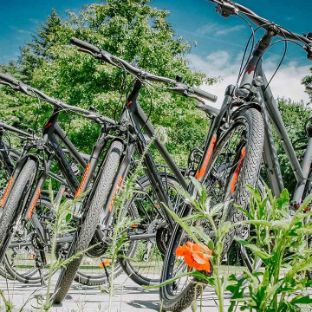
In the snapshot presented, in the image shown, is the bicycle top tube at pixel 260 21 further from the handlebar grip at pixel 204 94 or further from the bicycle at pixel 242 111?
the handlebar grip at pixel 204 94

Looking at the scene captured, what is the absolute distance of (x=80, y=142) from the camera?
1777 cm

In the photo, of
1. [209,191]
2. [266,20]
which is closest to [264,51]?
[266,20]

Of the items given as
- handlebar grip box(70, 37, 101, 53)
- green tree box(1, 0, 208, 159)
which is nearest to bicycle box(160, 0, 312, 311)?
handlebar grip box(70, 37, 101, 53)

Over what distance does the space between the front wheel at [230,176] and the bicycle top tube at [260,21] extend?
0.70m

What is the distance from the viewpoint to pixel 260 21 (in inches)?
111

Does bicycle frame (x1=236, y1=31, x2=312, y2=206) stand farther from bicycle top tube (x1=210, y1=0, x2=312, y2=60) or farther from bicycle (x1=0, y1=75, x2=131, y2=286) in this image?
bicycle (x1=0, y1=75, x2=131, y2=286)

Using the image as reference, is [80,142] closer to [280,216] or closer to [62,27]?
[62,27]

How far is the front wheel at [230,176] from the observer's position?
1.88 meters

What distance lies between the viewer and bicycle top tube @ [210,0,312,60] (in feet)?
9.09

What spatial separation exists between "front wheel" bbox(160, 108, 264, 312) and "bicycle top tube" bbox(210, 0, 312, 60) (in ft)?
2.30

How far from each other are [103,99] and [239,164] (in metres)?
15.2

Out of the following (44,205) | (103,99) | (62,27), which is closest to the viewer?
(44,205)

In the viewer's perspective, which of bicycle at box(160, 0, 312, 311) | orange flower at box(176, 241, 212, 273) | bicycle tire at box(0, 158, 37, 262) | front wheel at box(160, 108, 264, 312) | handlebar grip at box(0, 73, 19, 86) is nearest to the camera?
orange flower at box(176, 241, 212, 273)

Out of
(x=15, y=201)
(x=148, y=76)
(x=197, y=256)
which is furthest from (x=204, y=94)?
(x=197, y=256)
